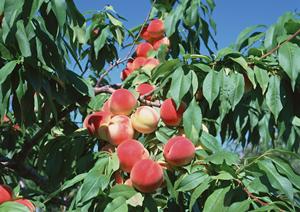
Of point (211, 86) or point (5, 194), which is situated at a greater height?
point (211, 86)

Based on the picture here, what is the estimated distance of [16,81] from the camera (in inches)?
45.7

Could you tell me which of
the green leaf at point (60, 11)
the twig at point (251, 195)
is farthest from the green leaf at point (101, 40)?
the twig at point (251, 195)

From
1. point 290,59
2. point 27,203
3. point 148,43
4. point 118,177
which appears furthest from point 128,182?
point 148,43

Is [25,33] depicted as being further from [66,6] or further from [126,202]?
[126,202]

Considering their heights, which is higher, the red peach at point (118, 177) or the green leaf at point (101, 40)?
the green leaf at point (101, 40)

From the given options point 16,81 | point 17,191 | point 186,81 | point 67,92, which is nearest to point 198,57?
point 186,81

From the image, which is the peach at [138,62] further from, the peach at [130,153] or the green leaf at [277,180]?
the green leaf at [277,180]

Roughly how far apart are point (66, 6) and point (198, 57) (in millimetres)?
403

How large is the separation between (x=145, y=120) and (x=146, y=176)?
20 cm

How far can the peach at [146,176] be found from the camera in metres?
1.11

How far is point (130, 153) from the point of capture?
1.17 metres

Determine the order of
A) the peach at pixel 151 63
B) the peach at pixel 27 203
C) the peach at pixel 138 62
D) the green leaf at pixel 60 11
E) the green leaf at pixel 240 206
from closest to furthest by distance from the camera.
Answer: the green leaf at pixel 240 206, the green leaf at pixel 60 11, the peach at pixel 27 203, the peach at pixel 151 63, the peach at pixel 138 62

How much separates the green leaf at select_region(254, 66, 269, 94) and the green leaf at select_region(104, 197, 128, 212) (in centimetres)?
47

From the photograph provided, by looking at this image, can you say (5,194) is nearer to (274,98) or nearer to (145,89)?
(145,89)
